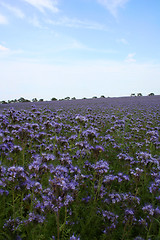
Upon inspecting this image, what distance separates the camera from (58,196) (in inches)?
92.0

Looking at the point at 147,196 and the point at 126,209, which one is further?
the point at 147,196

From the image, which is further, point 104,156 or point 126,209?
point 104,156

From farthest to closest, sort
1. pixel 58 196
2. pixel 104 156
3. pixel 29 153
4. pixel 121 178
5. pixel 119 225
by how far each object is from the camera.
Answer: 1. pixel 104 156
2. pixel 29 153
3. pixel 121 178
4. pixel 119 225
5. pixel 58 196

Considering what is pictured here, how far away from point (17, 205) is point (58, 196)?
1.36m

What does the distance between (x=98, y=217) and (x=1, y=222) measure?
5.02ft

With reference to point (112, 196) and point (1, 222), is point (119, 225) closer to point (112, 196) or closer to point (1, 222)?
point (112, 196)

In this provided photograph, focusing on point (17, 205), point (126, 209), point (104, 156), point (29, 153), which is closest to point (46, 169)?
point (17, 205)

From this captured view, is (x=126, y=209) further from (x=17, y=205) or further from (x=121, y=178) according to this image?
(x=17, y=205)

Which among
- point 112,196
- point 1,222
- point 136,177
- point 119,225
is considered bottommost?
point 119,225

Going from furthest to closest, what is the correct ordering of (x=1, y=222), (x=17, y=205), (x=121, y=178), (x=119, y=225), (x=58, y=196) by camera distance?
1. (x=121, y=178)
2. (x=17, y=205)
3. (x=119, y=225)
4. (x=1, y=222)
5. (x=58, y=196)

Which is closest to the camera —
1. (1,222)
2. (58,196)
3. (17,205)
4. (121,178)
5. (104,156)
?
(58,196)

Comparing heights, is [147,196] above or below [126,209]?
below

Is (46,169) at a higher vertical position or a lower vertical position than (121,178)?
higher

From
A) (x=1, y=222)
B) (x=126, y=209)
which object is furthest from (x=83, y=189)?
(x=1, y=222)
